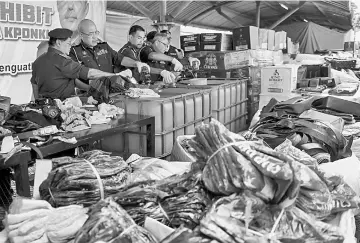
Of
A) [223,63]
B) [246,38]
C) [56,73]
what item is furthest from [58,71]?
[246,38]

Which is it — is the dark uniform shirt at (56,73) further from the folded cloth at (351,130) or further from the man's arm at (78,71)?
the folded cloth at (351,130)

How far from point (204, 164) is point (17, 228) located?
634 millimetres

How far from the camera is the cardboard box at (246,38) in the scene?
18.5ft

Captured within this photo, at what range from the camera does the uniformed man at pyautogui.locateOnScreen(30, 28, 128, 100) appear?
10.8ft

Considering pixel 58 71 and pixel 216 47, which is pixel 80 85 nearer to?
pixel 58 71

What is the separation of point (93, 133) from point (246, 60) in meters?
3.39

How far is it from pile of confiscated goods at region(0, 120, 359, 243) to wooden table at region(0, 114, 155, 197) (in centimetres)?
65

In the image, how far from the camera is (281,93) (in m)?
4.20

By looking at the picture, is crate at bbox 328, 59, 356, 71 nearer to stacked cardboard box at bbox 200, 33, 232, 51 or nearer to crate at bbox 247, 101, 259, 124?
stacked cardboard box at bbox 200, 33, 232, 51

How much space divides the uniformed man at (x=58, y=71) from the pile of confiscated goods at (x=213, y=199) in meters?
2.09

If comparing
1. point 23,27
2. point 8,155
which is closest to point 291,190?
point 8,155

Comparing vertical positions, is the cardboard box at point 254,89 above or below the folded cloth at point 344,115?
above

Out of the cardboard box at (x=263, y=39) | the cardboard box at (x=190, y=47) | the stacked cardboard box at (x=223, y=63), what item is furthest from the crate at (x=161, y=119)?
the cardboard box at (x=263, y=39)

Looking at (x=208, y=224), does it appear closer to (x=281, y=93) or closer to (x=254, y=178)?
(x=254, y=178)
